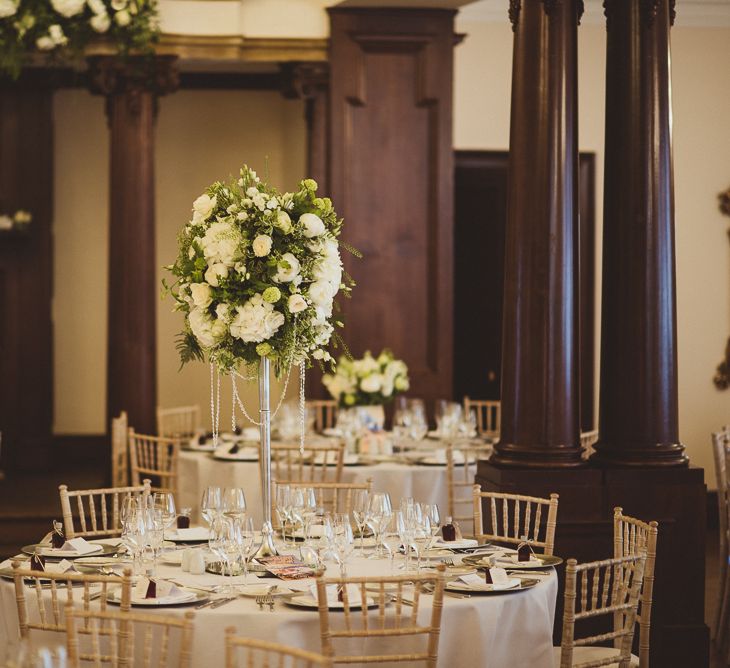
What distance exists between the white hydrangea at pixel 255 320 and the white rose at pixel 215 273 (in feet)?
0.41

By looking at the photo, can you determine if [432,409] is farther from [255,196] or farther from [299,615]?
[299,615]

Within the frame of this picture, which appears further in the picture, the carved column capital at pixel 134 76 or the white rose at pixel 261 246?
the carved column capital at pixel 134 76

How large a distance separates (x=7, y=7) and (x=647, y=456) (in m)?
5.39

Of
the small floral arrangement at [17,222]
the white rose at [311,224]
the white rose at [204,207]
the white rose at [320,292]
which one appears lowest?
the white rose at [320,292]

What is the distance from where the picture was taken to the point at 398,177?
843 centimetres

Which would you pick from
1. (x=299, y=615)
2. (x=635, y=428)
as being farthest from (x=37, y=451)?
(x=299, y=615)

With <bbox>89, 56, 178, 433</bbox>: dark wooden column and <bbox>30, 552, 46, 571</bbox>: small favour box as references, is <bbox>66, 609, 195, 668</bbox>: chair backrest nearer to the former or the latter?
<bbox>30, 552, 46, 571</bbox>: small favour box

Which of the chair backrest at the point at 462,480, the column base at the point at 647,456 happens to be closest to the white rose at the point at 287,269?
the column base at the point at 647,456

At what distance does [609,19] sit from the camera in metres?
5.33

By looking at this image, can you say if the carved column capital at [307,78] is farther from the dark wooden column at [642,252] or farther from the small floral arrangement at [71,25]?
the dark wooden column at [642,252]

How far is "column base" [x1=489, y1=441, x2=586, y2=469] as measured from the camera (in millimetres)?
5113

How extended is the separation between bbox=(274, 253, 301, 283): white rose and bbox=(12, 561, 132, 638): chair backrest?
1.22 metres

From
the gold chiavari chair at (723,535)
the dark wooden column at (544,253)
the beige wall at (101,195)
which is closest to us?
the dark wooden column at (544,253)

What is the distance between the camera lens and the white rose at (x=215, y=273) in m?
4.09
